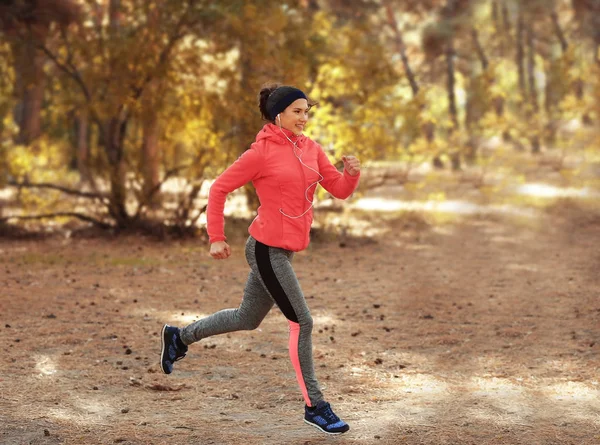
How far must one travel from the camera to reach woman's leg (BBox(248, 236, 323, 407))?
16.5ft

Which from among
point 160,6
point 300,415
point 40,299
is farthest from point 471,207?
point 300,415

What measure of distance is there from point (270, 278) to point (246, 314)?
1.29 ft

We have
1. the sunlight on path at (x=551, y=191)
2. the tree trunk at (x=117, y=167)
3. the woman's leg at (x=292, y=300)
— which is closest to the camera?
the woman's leg at (x=292, y=300)

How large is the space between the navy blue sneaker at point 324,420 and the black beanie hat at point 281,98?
172 centimetres

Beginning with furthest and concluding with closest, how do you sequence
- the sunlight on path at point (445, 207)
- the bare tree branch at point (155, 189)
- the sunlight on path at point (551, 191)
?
the sunlight on path at point (551, 191) < the sunlight on path at point (445, 207) < the bare tree branch at point (155, 189)

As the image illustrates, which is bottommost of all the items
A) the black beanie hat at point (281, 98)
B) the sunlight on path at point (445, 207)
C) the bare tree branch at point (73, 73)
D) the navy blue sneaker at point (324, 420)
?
the sunlight on path at point (445, 207)

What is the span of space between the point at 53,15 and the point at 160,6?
1776mm

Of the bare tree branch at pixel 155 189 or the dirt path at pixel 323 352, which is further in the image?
the bare tree branch at pixel 155 189

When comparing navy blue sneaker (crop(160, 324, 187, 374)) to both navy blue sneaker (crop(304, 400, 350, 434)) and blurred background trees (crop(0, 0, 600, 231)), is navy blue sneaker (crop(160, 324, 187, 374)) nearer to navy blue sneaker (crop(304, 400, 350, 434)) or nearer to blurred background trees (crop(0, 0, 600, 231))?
navy blue sneaker (crop(304, 400, 350, 434))

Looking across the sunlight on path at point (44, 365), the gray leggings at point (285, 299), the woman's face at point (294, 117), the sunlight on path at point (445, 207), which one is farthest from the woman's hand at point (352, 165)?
the sunlight on path at point (445, 207)

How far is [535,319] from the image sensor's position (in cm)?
871

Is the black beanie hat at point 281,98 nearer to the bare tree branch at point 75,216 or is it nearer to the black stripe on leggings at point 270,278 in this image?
the black stripe on leggings at point 270,278

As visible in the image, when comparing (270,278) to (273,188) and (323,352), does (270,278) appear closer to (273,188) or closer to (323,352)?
(273,188)

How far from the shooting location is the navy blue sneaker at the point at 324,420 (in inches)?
198
